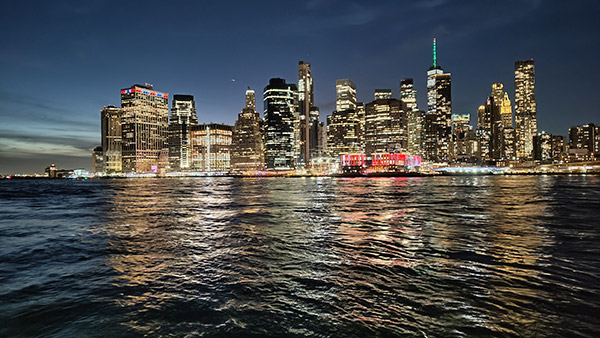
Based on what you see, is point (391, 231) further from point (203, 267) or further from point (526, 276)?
point (203, 267)

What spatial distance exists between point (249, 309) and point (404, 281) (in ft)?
16.4

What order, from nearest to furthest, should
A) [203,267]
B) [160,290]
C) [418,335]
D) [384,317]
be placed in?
1. [418,335]
2. [384,317]
3. [160,290]
4. [203,267]

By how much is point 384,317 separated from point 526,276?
631cm

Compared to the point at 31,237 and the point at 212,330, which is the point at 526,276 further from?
the point at 31,237

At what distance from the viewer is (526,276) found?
10641mm

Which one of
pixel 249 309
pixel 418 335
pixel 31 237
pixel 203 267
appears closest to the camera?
pixel 418 335

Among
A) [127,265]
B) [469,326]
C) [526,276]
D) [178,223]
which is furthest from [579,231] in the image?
[178,223]

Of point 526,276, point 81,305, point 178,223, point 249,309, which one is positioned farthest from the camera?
point 178,223


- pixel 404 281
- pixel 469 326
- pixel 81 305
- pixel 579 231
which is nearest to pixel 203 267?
pixel 81 305

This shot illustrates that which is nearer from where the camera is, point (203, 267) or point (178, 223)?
point (203, 267)

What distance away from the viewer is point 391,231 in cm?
1973

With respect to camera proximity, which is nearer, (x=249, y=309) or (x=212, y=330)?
(x=212, y=330)

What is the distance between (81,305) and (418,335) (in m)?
8.65

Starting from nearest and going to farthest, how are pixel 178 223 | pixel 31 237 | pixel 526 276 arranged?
1. pixel 526 276
2. pixel 31 237
3. pixel 178 223
